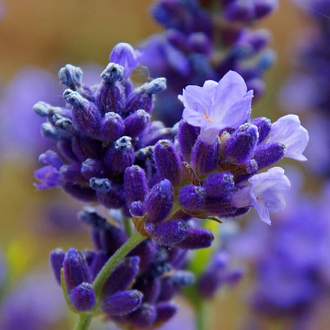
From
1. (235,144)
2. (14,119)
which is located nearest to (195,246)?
(235,144)

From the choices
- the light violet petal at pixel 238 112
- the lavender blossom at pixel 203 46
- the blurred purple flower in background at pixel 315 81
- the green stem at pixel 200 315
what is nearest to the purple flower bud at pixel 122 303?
the light violet petal at pixel 238 112

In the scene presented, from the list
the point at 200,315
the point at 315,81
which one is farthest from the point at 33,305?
the point at 315,81

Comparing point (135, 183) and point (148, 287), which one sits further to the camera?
point (148, 287)

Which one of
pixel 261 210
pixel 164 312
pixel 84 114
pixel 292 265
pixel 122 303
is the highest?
pixel 84 114

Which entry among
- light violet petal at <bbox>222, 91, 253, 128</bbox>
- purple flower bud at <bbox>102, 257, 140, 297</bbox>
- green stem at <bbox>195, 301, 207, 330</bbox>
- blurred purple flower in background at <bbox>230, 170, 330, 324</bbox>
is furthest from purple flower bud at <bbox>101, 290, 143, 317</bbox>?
blurred purple flower in background at <bbox>230, 170, 330, 324</bbox>

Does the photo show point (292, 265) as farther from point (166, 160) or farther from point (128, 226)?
point (166, 160)

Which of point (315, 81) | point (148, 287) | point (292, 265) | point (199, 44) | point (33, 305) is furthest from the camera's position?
Answer: point (315, 81)
